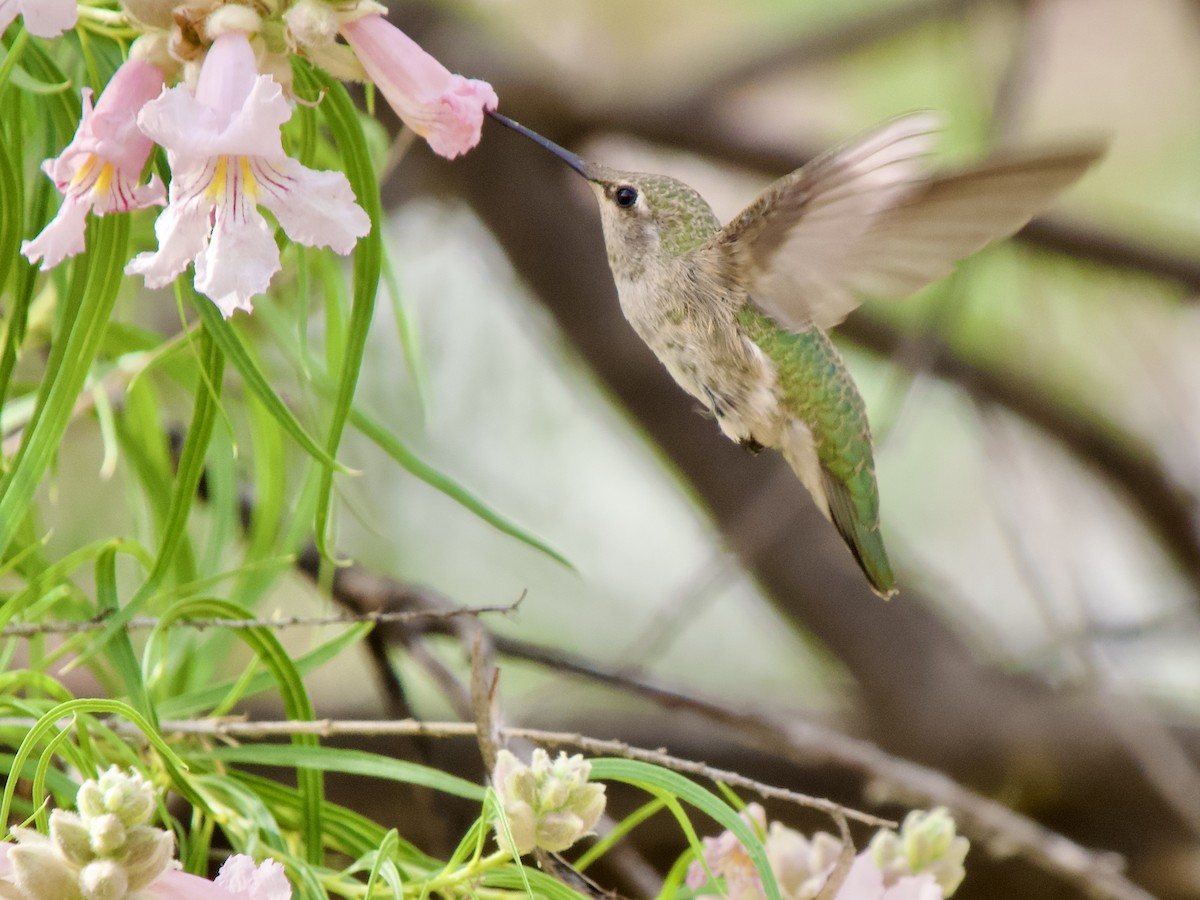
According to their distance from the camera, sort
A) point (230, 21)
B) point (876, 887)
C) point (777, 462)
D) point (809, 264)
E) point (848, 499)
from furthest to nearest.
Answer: point (777, 462), point (848, 499), point (809, 264), point (876, 887), point (230, 21)

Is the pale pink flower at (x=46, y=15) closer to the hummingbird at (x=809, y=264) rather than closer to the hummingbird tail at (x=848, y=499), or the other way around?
the hummingbird at (x=809, y=264)

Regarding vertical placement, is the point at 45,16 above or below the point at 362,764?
above

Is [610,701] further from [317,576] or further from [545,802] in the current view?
[545,802]

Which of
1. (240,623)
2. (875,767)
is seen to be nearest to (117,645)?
(240,623)

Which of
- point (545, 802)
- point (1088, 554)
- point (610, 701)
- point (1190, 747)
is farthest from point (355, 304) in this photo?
point (1088, 554)

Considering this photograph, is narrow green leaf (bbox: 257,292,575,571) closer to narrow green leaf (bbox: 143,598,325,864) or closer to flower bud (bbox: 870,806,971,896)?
narrow green leaf (bbox: 143,598,325,864)

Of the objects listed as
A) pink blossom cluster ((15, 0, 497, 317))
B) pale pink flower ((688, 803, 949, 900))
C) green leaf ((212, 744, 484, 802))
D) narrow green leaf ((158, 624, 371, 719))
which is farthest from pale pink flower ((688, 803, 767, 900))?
pink blossom cluster ((15, 0, 497, 317))

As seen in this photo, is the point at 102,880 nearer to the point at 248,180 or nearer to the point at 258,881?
the point at 258,881
